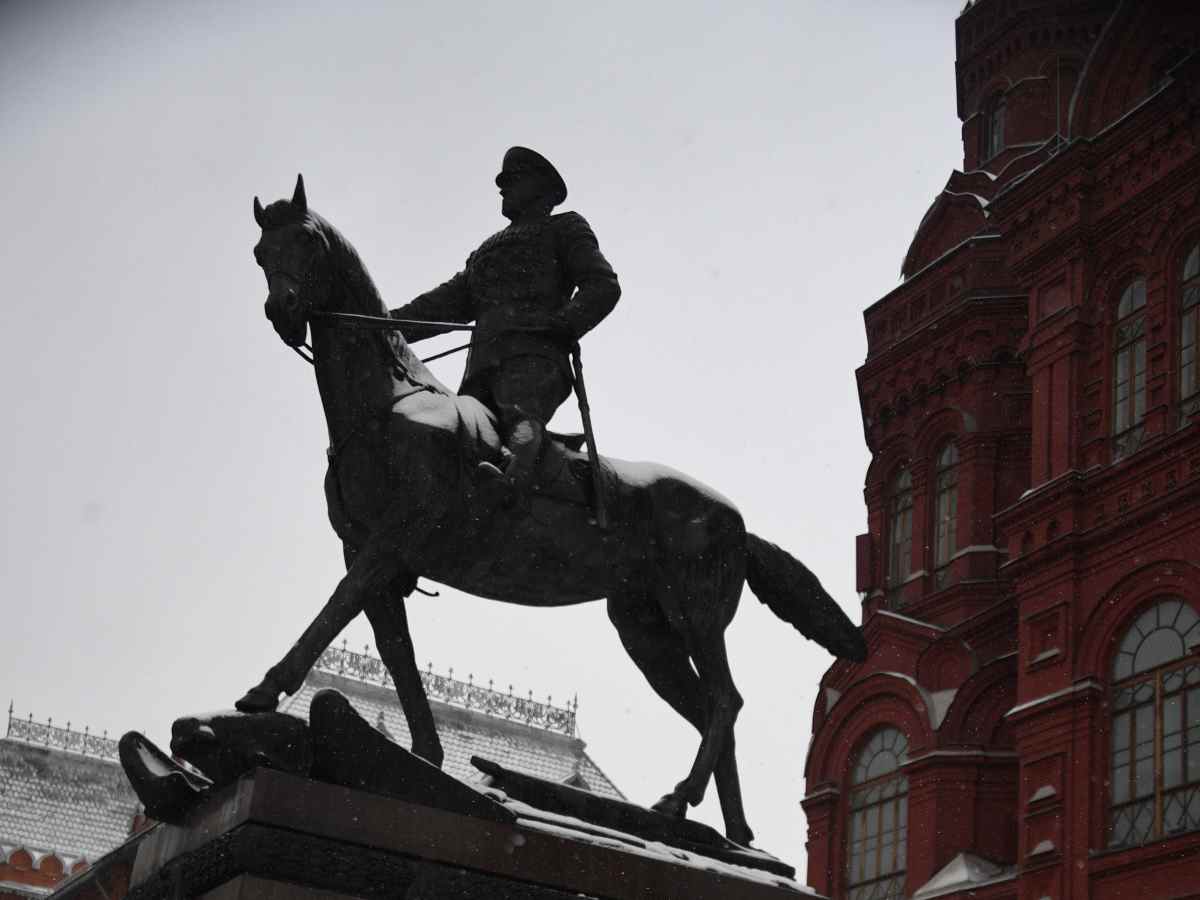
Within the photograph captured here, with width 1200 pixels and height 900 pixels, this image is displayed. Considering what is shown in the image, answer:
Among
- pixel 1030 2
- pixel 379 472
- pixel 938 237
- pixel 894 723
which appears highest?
pixel 1030 2

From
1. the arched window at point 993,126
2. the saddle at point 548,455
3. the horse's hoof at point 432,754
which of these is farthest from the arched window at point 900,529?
the horse's hoof at point 432,754

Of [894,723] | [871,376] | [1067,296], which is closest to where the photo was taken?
[1067,296]

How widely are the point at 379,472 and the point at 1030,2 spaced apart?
35530mm

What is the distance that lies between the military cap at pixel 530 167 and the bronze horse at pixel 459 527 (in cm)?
129

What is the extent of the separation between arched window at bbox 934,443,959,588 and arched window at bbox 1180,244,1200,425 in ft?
24.7

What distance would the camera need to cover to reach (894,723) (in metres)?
34.3

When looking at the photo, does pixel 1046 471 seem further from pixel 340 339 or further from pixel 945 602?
pixel 340 339

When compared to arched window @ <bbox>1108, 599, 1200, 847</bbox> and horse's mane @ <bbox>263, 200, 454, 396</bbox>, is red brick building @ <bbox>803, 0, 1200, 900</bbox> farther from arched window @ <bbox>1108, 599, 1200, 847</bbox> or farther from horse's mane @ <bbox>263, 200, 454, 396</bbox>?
horse's mane @ <bbox>263, 200, 454, 396</bbox>

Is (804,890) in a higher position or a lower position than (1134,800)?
lower

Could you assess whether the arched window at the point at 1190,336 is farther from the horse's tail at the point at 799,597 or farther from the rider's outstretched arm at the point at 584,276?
the rider's outstretched arm at the point at 584,276

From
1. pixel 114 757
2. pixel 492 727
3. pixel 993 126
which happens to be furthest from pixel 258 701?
pixel 114 757

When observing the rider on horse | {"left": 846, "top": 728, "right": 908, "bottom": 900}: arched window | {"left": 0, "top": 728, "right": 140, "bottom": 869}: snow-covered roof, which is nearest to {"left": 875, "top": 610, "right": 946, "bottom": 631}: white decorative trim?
{"left": 846, "top": 728, "right": 908, "bottom": 900}: arched window

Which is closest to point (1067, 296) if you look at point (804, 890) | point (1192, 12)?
point (1192, 12)

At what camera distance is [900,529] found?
3788cm
